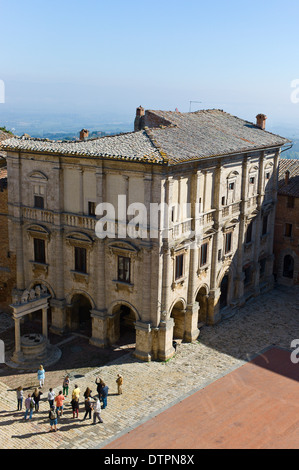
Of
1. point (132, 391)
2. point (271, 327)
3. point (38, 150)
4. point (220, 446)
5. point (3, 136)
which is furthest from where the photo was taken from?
point (3, 136)

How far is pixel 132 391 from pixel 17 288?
14.7 meters

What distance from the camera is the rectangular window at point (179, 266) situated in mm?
37009

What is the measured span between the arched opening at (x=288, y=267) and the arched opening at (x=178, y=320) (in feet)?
61.2

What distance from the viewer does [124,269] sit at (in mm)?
36781

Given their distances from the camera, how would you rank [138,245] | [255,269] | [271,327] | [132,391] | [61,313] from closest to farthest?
1. [132,391]
2. [138,245]
3. [61,313]
4. [271,327]
5. [255,269]

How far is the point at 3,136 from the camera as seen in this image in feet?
177

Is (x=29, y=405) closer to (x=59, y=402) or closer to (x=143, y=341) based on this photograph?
(x=59, y=402)

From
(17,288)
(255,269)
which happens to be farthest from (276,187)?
(17,288)

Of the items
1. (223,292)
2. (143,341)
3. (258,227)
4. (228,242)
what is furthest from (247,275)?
(143,341)

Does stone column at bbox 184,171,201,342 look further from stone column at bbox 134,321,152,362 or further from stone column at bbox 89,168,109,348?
stone column at bbox 89,168,109,348

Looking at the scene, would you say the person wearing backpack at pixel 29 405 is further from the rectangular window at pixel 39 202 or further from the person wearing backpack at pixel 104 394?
the rectangular window at pixel 39 202

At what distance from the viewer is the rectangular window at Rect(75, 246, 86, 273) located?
38.6 meters

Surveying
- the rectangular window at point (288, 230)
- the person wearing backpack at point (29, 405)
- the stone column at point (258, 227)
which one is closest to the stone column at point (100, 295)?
the person wearing backpack at point (29, 405)

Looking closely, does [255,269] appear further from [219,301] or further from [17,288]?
[17,288]
